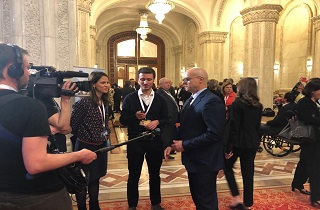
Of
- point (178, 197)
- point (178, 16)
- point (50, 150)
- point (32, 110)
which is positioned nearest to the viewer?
point (32, 110)

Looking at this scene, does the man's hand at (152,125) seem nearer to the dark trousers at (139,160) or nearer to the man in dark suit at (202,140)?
the dark trousers at (139,160)

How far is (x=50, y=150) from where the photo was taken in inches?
62.1

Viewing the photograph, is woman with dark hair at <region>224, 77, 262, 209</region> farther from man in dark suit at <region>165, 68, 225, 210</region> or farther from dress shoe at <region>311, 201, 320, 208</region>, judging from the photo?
dress shoe at <region>311, 201, 320, 208</region>

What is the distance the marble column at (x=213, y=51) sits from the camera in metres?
15.6

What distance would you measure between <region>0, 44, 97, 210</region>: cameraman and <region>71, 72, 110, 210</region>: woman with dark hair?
1281mm

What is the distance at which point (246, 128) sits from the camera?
316 cm

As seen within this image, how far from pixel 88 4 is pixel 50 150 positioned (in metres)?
8.11

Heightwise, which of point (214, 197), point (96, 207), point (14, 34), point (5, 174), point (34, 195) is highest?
point (14, 34)

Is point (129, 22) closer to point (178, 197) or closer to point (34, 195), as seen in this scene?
point (178, 197)

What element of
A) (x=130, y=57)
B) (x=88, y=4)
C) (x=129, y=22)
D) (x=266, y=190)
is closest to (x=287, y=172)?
(x=266, y=190)

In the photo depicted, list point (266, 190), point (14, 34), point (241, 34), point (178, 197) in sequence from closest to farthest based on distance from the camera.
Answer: point (178, 197) < point (266, 190) < point (14, 34) < point (241, 34)

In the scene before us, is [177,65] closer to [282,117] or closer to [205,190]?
[282,117]

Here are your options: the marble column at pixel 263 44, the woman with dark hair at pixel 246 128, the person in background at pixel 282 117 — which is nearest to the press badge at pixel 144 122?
the woman with dark hair at pixel 246 128

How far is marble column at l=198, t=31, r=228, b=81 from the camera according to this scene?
15.6 metres
